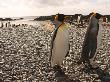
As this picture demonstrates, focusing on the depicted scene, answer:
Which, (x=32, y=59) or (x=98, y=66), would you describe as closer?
(x=98, y=66)

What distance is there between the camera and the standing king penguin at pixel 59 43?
10344 millimetres

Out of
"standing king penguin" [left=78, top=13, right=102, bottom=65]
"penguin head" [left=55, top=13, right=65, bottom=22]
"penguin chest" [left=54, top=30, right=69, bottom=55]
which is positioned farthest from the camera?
"standing king penguin" [left=78, top=13, right=102, bottom=65]

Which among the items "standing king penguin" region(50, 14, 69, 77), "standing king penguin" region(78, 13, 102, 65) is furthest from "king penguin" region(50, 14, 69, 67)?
"standing king penguin" region(78, 13, 102, 65)

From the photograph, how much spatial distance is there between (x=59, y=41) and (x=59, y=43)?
95mm

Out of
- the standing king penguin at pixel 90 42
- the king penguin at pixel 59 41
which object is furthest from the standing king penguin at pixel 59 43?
the standing king penguin at pixel 90 42

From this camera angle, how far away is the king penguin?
10359mm

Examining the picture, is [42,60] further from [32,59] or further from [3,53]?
[3,53]

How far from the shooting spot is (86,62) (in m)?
11.1

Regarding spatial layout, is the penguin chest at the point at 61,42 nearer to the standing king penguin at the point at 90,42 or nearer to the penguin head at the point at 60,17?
the penguin head at the point at 60,17

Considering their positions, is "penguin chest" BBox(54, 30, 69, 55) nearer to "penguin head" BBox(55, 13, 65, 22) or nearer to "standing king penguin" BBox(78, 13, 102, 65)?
"penguin head" BBox(55, 13, 65, 22)

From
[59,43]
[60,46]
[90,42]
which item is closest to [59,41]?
[59,43]

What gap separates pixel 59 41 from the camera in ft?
34.6

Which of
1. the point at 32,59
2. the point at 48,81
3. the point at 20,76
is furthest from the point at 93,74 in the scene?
the point at 32,59

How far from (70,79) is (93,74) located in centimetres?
100
